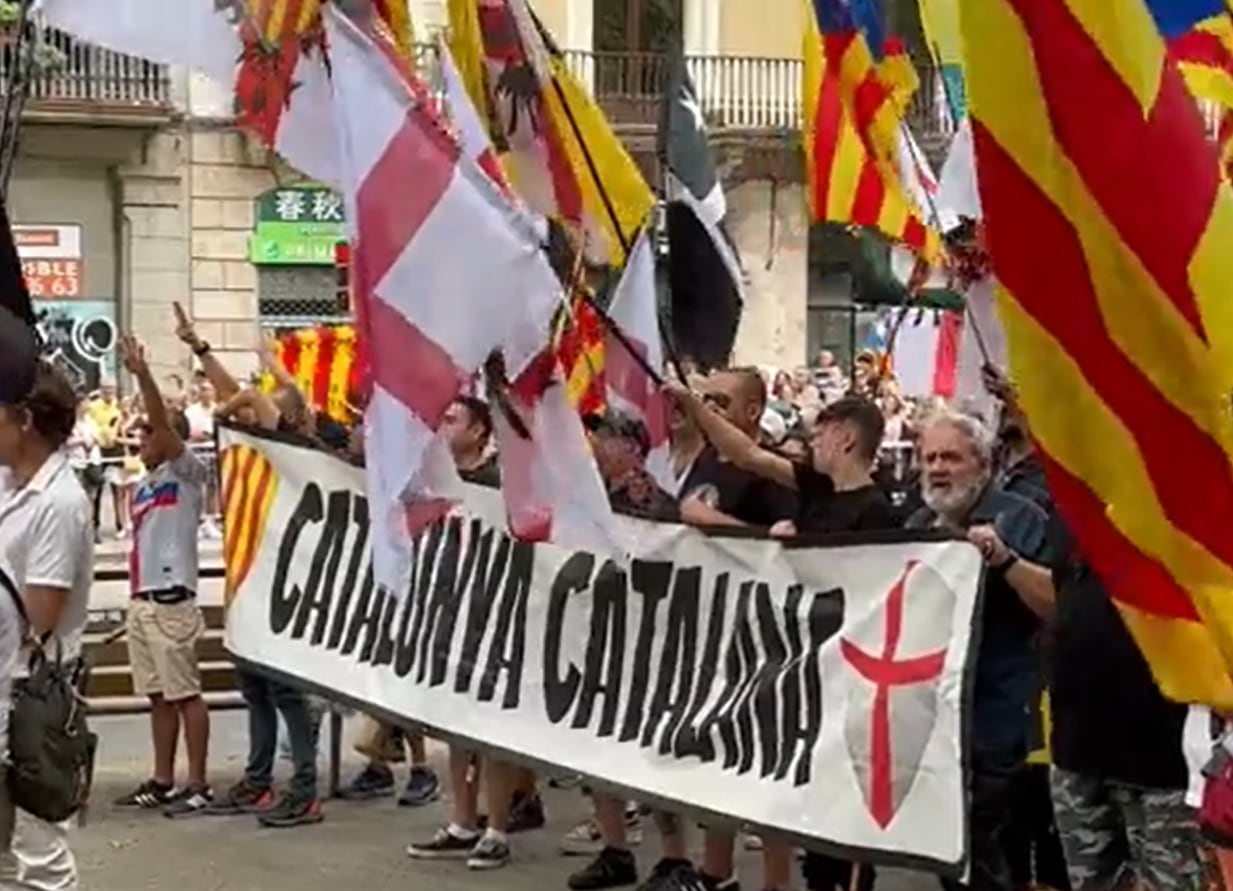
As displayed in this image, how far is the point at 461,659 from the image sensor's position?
8.35 m

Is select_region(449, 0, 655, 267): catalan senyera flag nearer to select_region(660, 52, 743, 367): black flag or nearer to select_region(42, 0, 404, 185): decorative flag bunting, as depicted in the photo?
select_region(660, 52, 743, 367): black flag

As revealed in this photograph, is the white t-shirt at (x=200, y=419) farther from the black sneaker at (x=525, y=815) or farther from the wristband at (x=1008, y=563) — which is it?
the wristband at (x=1008, y=563)

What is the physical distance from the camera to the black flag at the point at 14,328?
4539 mm

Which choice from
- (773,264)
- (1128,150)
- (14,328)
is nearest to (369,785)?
(14,328)

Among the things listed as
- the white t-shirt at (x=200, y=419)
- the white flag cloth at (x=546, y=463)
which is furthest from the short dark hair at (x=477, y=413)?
the white t-shirt at (x=200, y=419)

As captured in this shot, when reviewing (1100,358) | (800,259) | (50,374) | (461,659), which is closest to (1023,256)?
(1100,358)

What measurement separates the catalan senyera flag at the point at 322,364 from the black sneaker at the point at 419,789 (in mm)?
3603

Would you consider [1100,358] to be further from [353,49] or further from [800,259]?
[800,259]

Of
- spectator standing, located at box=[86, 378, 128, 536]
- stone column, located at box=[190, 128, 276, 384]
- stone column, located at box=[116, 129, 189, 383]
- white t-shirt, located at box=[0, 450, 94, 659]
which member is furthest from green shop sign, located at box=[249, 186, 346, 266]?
white t-shirt, located at box=[0, 450, 94, 659]

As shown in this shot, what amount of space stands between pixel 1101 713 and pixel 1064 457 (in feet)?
7.83

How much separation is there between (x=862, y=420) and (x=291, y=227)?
2478 centimetres

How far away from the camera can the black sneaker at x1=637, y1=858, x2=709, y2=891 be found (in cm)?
A: 786

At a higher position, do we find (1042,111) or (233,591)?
(1042,111)

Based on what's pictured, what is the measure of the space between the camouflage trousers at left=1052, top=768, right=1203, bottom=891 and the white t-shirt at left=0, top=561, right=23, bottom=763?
2410mm
